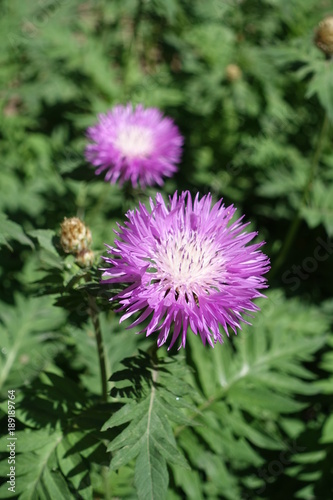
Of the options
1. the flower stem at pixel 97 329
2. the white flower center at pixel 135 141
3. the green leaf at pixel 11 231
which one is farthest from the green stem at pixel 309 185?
the green leaf at pixel 11 231

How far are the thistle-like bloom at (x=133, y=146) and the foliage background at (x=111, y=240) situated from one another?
0.40 feet

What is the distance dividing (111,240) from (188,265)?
1.71 metres

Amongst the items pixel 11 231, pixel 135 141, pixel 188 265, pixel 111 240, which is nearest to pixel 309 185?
pixel 135 141

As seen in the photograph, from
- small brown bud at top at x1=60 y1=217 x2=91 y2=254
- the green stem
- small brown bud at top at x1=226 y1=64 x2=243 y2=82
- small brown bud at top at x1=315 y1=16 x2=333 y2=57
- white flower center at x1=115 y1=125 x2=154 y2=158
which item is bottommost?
small brown bud at top at x1=60 y1=217 x2=91 y2=254

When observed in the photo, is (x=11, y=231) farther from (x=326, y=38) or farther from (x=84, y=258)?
(x=326, y=38)

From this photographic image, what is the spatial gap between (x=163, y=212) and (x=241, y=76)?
277 cm

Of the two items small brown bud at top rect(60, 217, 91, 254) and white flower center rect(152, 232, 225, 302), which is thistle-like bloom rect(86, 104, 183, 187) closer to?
small brown bud at top rect(60, 217, 91, 254)

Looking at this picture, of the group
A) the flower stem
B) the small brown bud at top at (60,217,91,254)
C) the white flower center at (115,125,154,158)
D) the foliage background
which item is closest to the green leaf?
the foliage background

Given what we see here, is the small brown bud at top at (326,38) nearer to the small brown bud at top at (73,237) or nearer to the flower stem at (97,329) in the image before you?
the small brown bud at top at (73,237)

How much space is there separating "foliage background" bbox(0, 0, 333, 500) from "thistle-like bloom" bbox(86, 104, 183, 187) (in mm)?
123

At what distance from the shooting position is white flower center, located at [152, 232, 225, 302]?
1.73 metres

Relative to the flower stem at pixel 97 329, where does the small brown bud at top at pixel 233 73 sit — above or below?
above

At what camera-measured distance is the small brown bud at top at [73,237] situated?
6.06ft

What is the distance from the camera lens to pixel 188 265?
1736 millimetres
